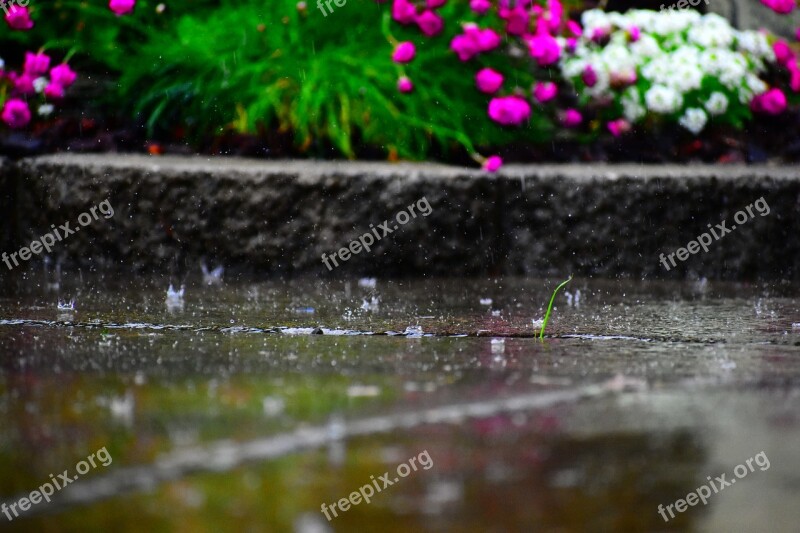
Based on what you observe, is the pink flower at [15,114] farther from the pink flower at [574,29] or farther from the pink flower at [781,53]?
the pink flower at [781,53]

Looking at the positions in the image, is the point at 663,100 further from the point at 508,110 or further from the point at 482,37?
the point at 482,37

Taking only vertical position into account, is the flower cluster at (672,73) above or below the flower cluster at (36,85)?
above

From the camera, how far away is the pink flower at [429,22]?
4.85 m

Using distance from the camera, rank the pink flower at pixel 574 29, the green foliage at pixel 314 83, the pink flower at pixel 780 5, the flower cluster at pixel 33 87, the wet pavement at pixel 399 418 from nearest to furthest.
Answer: the wet pavement at pixel 399 418, the green foliage at pixel 314 83, the flower cluster at pixel 33 87, the pink flower at pixel 574 29, the pink flower at pixel 780 5

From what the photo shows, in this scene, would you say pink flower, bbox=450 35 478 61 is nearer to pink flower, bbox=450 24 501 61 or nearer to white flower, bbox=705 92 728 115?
pink flower, bbox=450 24 501 61

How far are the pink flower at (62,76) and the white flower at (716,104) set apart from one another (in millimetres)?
2873

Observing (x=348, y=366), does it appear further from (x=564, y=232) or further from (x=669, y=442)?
(x=564, y=232)

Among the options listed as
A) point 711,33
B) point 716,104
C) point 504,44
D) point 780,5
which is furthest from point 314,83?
point 780,5

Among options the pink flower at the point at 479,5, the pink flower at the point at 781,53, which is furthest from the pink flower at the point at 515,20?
the pink flower at the point at 781,53

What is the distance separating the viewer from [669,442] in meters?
1.69

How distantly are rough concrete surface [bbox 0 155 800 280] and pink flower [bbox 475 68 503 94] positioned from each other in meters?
0.57

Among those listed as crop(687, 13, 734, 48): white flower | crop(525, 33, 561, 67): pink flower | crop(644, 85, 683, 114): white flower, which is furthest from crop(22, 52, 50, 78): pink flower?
crop(687, 13, 734, 48): white flower

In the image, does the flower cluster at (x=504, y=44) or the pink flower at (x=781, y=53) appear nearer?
the flower cluster at (x=504, y=44)

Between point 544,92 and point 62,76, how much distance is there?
215 cm
